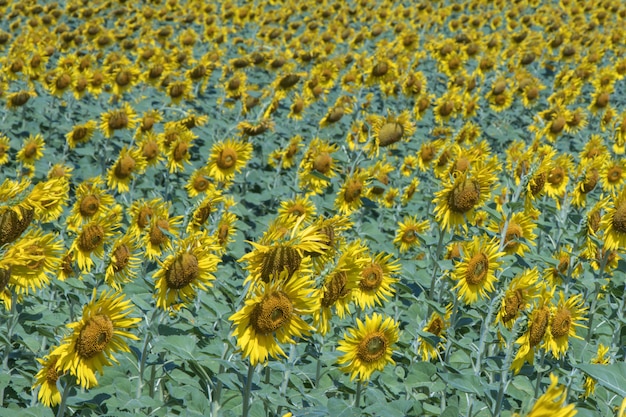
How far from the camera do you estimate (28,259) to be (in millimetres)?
3164

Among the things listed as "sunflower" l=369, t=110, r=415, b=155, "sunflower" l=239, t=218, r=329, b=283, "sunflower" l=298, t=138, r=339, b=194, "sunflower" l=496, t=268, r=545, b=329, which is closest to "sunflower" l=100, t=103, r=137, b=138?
"sunflower" l=298, t=138, r=339, b=194

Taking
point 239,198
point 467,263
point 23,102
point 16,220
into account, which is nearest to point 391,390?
point 467,263

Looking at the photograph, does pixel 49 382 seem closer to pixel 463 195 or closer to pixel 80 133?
pixel 463 195

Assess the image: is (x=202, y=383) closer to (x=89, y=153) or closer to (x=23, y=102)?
(x=89, y=153)

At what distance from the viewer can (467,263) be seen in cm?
430

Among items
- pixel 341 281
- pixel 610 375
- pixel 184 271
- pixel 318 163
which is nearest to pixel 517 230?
pixel 318 163

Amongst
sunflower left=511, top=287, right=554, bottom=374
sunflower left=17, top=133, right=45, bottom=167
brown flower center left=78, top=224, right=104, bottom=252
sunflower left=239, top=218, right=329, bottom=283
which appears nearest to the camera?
sunflower left=239, top=218, right=329, bottom=283

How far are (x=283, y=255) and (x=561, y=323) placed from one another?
82.4 inches

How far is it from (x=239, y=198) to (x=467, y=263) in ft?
13.4

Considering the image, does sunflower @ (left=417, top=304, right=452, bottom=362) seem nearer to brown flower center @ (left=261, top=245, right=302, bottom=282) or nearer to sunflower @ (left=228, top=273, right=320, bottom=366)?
sunflower @ (left=228, top=273, right=320, bottom=366)

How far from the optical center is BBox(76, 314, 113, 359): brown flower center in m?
3.02

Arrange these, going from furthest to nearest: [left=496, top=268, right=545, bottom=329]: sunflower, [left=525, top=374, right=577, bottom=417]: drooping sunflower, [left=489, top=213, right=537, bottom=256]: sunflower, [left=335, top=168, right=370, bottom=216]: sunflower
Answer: [left=335, top=168, right=370, bottom=216]: sunflower
[left=489, top=213, right=537, bottom=256]: sunflower
[left=496, top=268, right=545, bottom=329]: sunflower
[left=525, top=374, right=577, bottom=417]: drooping sunflower

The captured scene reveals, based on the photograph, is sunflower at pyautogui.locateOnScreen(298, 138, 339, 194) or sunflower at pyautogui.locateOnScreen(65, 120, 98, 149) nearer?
sunflower at pyautogui.locateOnScreen(298, 138, 339, 194)

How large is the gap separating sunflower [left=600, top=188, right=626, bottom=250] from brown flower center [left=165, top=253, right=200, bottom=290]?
2.90 meters
